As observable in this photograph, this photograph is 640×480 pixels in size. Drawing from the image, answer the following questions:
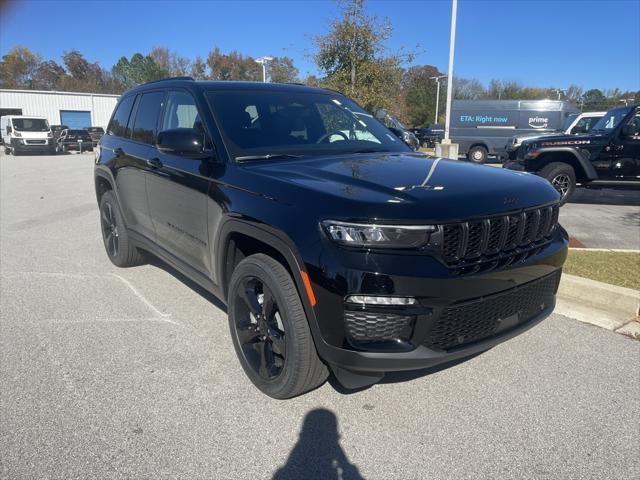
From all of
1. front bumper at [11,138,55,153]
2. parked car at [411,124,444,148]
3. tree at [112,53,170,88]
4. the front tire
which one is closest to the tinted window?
the front tire

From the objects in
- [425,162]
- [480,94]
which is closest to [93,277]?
[425,162]

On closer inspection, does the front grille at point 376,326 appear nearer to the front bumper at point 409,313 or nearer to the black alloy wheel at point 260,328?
the front bumper at point 409,313

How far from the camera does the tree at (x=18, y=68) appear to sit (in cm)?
7469

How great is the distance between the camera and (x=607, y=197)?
11.1 meters

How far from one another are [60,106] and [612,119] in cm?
4847

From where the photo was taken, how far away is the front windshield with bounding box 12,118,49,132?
2936cm

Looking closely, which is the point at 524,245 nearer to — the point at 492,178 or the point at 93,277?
the point at 492,178

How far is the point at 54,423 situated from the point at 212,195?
160cm

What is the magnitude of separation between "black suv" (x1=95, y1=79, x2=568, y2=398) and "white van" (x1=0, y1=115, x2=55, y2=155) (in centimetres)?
3017

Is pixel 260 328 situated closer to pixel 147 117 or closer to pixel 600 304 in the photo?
pixel 147 117

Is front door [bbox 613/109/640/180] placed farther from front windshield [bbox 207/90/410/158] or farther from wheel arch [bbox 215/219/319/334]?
wheel arch [bbox 215/219/319/334]

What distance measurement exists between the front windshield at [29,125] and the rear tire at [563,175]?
98.5ft

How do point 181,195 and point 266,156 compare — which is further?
point 181,195

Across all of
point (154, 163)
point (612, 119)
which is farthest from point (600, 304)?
point (612, 119)
